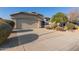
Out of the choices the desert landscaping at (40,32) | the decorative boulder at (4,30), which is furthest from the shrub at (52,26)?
the decorative boulder at (4,30)

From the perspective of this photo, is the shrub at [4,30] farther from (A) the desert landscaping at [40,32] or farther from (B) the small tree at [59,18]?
(B) the small tree at [59,18]

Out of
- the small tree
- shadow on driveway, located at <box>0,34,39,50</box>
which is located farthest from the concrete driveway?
the small tree

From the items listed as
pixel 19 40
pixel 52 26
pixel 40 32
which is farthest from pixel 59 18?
pixel 19 40

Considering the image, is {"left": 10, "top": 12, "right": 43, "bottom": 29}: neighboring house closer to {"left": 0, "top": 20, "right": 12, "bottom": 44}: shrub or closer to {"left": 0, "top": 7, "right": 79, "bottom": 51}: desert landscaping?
{"left": 0, "top": 7, "right": 79, "bottom": 51}: desert landscaping

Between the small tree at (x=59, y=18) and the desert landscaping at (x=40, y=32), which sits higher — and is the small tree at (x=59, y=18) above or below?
above

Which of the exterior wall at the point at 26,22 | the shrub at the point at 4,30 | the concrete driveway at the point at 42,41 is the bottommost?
the concrete driveway at the point at 42,41

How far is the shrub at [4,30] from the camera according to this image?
2.56m

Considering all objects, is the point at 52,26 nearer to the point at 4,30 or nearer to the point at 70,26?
the point at 70,26

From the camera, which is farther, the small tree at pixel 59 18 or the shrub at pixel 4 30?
the small tree at pixel 59 18

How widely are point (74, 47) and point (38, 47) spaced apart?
23.0 inches

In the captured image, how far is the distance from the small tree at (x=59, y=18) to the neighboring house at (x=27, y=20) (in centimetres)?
21

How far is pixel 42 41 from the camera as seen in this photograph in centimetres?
266

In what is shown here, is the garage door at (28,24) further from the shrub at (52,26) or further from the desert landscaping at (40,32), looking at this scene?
the shrub at (52,26)

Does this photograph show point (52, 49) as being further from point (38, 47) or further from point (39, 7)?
point (39, 7)
